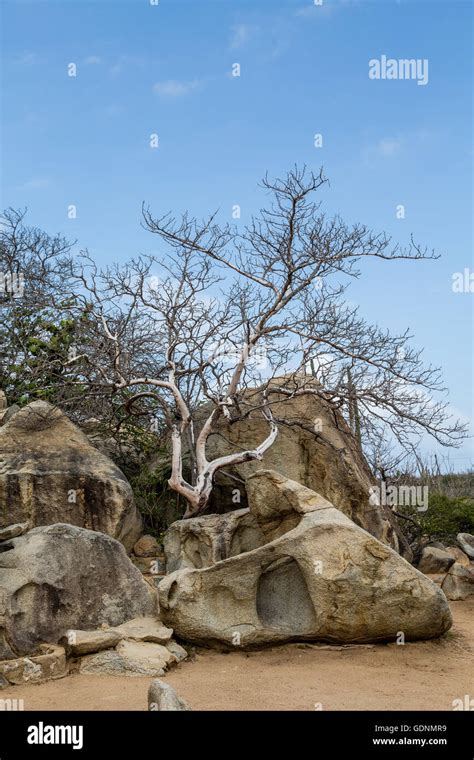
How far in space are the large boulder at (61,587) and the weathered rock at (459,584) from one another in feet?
16.6

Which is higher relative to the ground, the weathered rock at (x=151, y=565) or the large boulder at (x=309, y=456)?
the large boulder at (x=309, y=456)

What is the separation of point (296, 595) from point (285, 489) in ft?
4.26

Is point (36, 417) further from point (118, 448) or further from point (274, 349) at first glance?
point (274, 349)

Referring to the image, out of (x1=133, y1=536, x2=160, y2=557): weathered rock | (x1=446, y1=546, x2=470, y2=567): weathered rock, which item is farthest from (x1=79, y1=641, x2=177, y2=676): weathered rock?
(x1=446, y1=546, x2=470, y2=567): weathered rock

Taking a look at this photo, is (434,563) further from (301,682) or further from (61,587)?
(61,587)

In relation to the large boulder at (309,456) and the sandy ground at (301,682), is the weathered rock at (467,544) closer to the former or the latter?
the large boulder at (309,456)

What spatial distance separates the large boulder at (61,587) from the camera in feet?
26.0

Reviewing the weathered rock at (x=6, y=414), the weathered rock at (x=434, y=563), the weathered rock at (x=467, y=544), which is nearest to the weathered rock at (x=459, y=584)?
the weathered rock at (x=467, y=544)

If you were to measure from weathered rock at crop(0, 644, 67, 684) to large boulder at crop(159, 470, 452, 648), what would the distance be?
1.50 metres

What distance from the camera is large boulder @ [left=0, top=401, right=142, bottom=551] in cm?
1130

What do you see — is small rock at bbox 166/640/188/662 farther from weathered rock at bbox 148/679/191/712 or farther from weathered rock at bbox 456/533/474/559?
weathered rock at bbox 456/533/474/559

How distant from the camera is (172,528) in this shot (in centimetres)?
1102

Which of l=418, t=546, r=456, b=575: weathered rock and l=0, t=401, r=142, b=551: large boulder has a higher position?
l=0, t=401, r=142, b=551: large boulder
